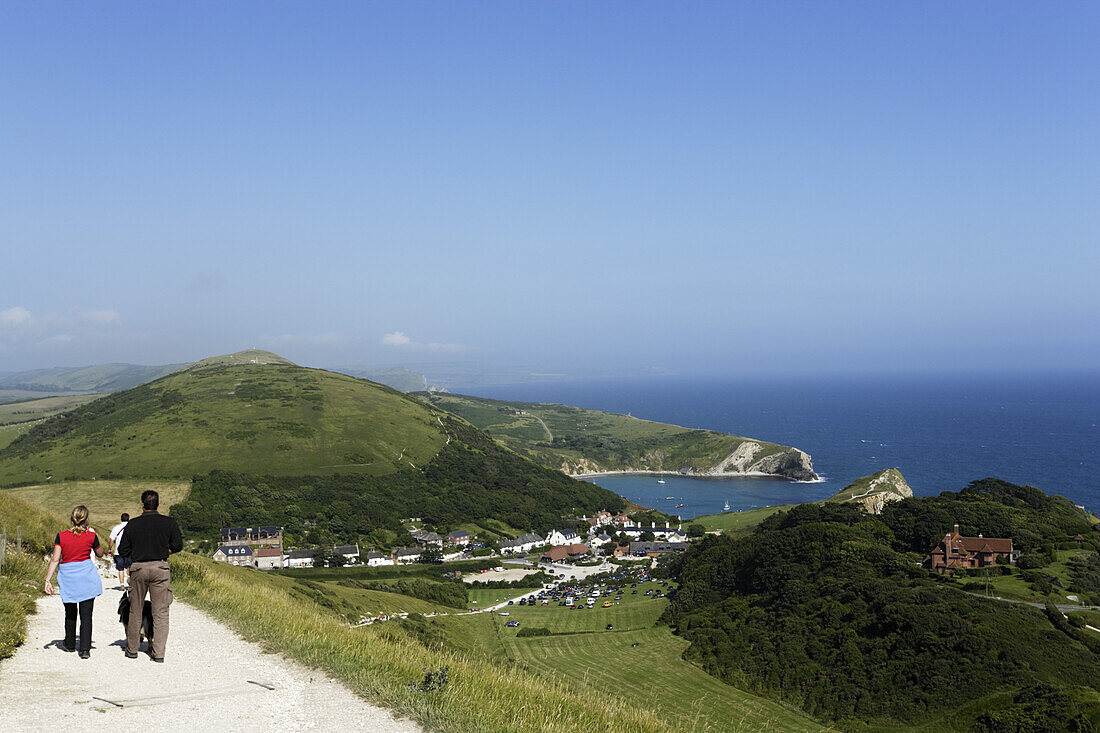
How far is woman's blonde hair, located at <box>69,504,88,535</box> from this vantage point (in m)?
8.13

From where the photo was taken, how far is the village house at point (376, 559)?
91081 mm

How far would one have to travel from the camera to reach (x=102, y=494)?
320ft

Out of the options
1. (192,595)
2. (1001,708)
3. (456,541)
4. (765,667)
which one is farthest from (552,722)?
(456,541)

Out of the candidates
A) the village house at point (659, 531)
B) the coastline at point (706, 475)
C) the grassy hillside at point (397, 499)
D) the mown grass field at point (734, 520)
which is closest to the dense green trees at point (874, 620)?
the mown grass field at point (734, 520)

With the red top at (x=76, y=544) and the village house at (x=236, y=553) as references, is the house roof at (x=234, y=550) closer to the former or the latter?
the village house at (x=236, y=553)

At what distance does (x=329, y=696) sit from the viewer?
739 cm

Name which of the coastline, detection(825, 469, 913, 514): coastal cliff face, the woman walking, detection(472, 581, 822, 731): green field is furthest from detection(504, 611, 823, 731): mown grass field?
the coastline

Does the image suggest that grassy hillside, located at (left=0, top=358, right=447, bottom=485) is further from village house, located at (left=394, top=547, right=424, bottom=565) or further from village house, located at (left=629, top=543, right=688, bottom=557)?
village house, located at (left=629, top=543, right=688, bottom=557)

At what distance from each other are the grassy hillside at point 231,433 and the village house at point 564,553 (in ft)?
145

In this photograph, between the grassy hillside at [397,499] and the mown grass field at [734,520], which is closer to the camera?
the grassy hillside at [397,499]

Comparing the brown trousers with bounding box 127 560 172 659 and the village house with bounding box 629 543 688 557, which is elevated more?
the brown trousers with bounding box 127 560 172 659

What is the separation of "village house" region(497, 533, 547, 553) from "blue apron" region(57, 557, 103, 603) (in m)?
99.6

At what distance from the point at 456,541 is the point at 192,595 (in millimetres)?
96590

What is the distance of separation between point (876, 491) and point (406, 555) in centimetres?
7037
